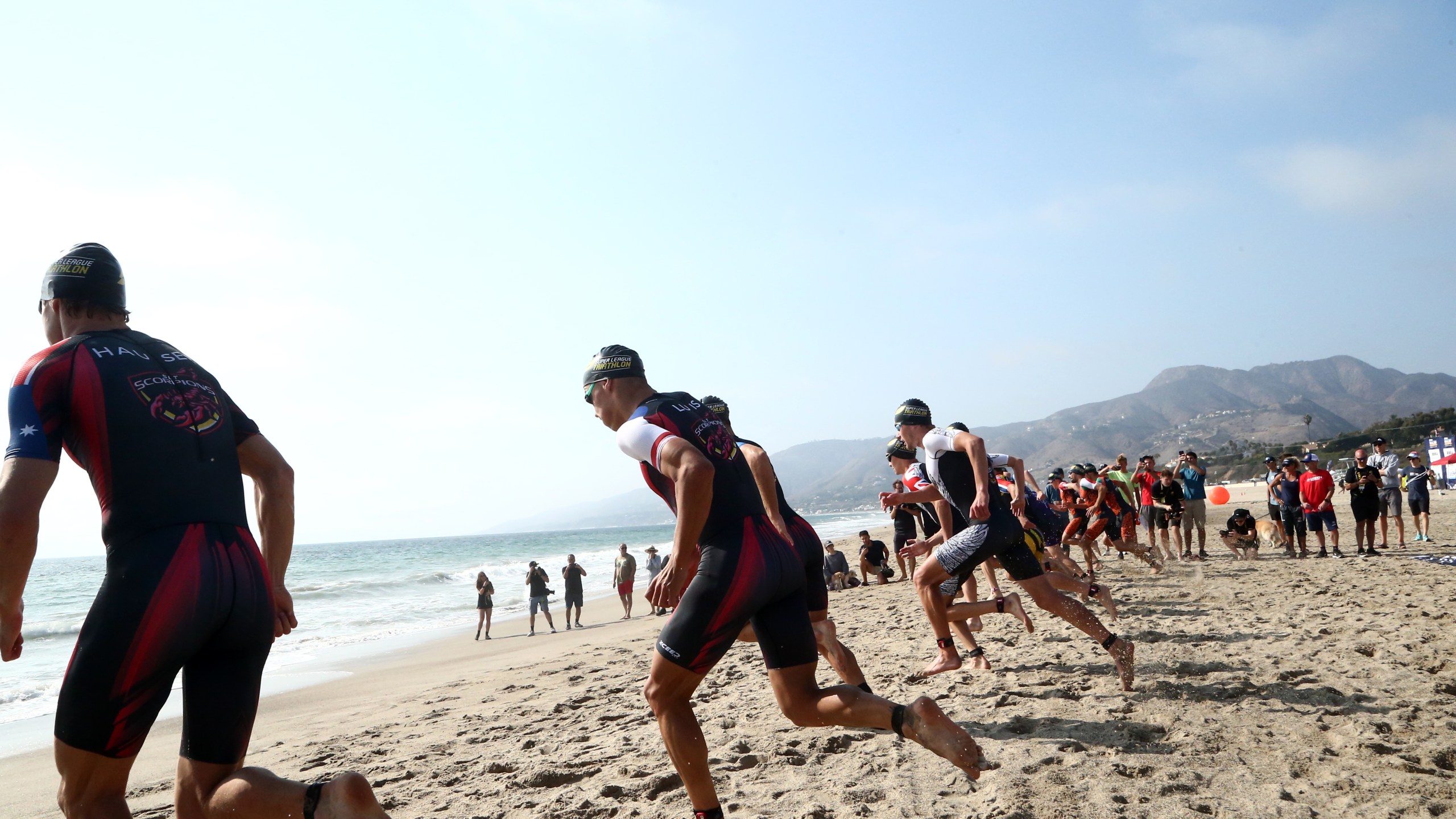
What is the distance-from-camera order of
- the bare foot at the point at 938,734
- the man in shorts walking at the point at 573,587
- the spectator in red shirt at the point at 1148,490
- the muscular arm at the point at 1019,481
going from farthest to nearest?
the man in shorts walking at the point at 573,587 → the spectator in red shirt at the point at 1148,490 → the muscular arm at the point at 1019,481 → the bare foot at the point at 938,734

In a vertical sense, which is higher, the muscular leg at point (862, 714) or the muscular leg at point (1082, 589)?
the muscular leg at point (862, 714)

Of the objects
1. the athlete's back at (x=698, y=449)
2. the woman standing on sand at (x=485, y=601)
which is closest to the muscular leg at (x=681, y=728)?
the athlete's back at (x=698, y=449)

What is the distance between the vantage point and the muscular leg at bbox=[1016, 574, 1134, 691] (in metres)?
4.96

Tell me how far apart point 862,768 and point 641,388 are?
2.14 m

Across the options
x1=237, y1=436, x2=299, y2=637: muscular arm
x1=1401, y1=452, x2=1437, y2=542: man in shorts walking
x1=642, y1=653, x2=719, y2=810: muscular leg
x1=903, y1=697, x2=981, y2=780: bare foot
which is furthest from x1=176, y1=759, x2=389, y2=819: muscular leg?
x1=1401, y1=452, x2=1437, y2=542: man in shorts walking

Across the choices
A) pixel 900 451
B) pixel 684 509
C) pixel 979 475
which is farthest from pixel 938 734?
pixel 900 451

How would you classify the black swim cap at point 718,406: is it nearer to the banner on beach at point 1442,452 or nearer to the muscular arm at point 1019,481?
the muscular arm at point 1019,481

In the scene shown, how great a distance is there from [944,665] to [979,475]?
4.88ft

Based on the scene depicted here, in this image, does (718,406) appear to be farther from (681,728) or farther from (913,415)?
(681,728)

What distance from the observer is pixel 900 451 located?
721 cm

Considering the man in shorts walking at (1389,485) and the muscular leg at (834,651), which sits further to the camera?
the man in shorts walking at (1389,485)

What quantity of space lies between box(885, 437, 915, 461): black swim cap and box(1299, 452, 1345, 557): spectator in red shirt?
31.5 feet

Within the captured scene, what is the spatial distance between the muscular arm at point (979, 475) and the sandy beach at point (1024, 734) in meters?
1.14

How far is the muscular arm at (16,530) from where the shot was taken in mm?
2066
